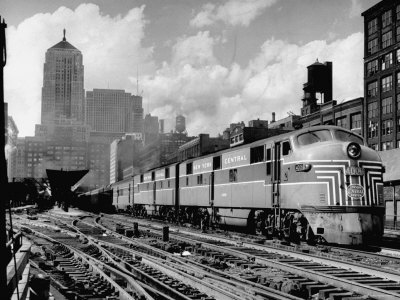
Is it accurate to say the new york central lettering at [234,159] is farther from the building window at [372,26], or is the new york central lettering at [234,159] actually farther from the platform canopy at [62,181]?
the building window at [372,26]

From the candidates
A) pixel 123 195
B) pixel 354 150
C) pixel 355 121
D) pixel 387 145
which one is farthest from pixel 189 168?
pixel 355 121

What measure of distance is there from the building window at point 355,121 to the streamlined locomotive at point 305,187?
51.1 m

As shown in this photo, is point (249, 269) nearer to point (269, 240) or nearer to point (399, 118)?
point (269, 240)

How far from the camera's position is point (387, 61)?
6875 cm

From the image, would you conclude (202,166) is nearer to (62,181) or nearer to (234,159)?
(234,159)

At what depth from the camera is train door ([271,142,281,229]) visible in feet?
59.5

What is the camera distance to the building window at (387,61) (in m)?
67.9

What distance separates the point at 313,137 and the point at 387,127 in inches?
2140

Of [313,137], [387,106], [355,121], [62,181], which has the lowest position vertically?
[62,181]

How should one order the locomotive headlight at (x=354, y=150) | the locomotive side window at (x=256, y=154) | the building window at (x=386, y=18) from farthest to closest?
the building window at (x=386, y=18)
the locomotive side window at (x=256, y=154)
the locomotive headlight at (x=354, y=150)

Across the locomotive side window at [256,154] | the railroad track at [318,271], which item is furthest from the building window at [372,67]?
the railroad track at [318,271]

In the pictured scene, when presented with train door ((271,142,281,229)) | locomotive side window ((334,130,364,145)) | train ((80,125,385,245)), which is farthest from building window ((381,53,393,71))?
train door ((271,142,281,229))

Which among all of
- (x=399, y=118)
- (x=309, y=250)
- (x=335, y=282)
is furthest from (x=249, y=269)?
(x=399, y=118)

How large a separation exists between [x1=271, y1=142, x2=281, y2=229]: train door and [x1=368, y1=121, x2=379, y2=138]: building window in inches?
2139
